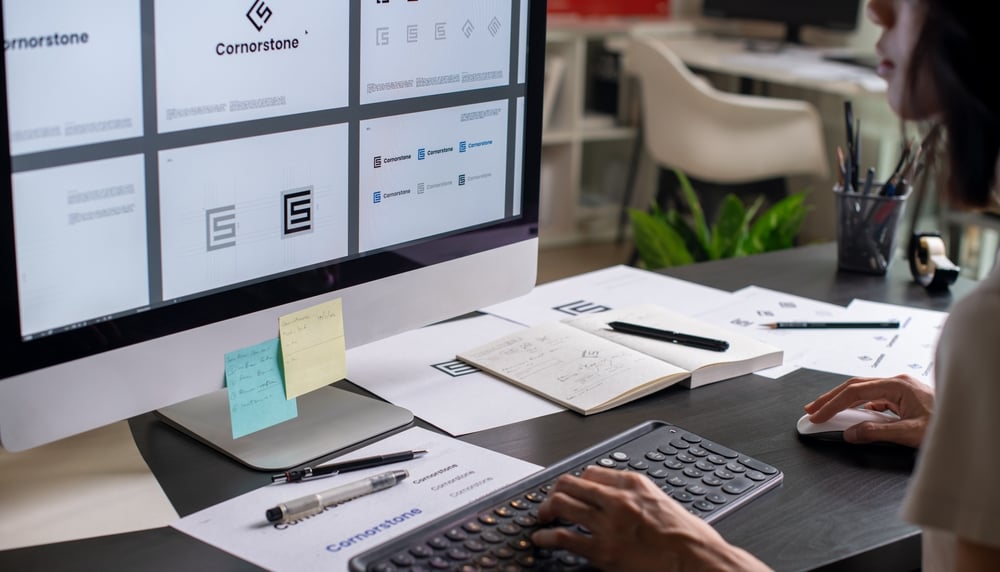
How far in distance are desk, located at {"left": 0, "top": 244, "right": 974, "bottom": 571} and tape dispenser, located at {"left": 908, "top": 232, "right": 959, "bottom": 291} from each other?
417mm

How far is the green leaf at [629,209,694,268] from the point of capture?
2207mm

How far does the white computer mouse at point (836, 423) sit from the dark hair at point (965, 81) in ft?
1.30

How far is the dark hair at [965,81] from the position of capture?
69 centimetres

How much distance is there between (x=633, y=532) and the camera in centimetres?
84

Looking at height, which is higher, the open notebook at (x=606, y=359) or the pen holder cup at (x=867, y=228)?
the pen holder cup at (x=867, y=228)

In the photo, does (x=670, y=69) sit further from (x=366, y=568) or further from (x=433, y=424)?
(x=366, y=568)

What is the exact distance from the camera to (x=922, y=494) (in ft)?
2.38

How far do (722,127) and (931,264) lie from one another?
2.21 m

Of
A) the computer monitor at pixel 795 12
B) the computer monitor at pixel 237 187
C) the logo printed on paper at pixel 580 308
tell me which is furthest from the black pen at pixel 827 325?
the computer monitor at pixel 795 12

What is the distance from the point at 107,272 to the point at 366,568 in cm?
32

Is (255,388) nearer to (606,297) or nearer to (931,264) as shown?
(606,297)

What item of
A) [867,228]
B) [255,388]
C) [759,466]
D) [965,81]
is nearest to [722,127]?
[867,228]

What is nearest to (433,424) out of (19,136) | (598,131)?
(19,136)

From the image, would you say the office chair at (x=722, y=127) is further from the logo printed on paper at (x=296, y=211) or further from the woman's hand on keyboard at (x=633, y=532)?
the woman's hand on keyboard at (x=633, y=532)
